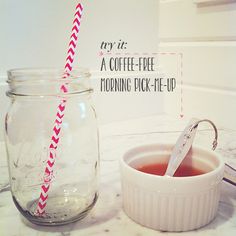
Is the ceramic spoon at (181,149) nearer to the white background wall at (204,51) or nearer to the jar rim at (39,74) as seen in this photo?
the jar rim at (39,74)

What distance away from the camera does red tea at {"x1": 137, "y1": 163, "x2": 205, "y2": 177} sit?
0.40m

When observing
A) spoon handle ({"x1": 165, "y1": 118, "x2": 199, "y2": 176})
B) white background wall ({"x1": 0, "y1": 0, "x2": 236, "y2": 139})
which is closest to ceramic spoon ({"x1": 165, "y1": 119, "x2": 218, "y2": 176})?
spoon handle ({"x1": 165, "y1": 118, "x2": 199, "y2": 176})

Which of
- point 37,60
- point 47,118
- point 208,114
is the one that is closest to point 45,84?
point 47,118

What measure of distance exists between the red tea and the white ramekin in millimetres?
31

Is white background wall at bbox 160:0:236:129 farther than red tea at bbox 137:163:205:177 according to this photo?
Yes

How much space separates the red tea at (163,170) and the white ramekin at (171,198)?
0.10ft

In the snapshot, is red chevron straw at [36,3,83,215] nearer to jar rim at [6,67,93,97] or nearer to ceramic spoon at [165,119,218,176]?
jar rim at [6,67,93,97]

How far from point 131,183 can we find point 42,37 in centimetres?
47

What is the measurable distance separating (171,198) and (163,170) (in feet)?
0.23

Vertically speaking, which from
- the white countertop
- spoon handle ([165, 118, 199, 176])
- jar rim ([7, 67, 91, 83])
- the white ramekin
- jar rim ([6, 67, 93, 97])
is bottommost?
the white countertop

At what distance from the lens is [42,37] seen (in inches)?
28.3

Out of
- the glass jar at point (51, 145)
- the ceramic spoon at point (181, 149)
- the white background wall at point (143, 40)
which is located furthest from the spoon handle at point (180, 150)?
the white background wall at point (143, 40)

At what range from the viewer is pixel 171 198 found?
342 millimetres

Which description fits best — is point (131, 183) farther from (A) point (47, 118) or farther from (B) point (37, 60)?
(B) point (37, 60)
